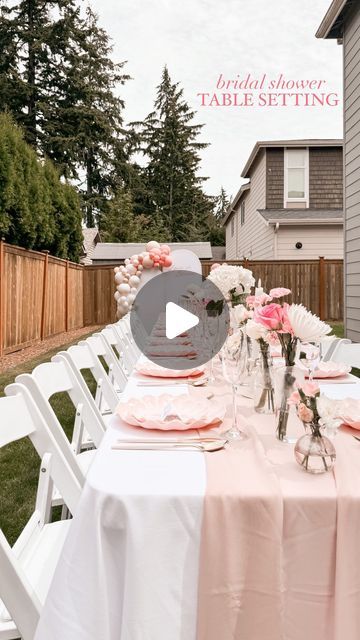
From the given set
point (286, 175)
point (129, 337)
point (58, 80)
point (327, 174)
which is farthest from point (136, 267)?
point (58, 80)

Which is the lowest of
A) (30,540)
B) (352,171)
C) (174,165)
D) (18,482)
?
(18,482)

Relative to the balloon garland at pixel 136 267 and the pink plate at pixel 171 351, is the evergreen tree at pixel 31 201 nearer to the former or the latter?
the balloon garland at pixel 136 267

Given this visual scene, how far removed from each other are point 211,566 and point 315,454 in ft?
1.15

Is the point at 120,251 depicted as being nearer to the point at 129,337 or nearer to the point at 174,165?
the point at 174,165

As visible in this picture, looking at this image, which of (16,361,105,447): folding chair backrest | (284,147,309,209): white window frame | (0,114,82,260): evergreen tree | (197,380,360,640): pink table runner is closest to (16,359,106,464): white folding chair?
(16,361,105,447): folding chair backrest

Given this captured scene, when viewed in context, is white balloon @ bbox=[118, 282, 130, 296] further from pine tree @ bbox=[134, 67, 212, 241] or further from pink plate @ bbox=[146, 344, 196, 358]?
pine tree @ bbox=[134, 67, 212, 241]

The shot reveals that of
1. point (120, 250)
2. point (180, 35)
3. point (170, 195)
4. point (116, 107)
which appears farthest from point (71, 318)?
point (170, 195)

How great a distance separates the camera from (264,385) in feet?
6.49

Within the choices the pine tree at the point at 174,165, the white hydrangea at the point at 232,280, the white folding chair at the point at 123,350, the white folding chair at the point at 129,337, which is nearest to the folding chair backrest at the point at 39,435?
the white hydrangea at the point at 232,280

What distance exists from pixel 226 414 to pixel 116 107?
29074 mm

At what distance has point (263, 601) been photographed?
1.19 metres

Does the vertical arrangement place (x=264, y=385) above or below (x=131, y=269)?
below

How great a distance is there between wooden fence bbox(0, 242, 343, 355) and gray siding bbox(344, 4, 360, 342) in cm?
531

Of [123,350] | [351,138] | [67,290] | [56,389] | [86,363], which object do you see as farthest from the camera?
[67,290]
